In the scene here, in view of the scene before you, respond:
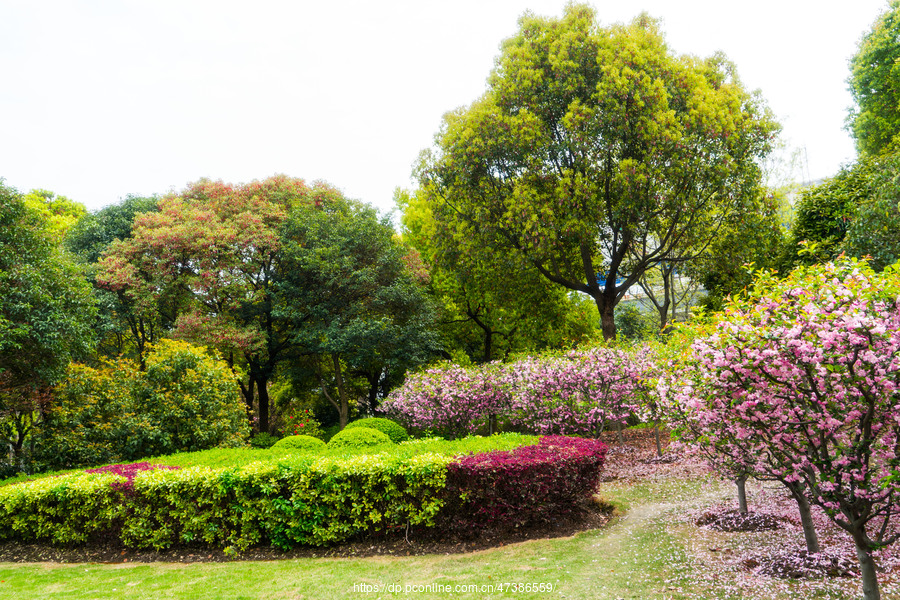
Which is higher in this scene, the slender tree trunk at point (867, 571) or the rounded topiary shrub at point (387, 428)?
the rounded topiary shrub at point (387, 428)

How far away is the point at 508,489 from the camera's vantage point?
22.3 feet

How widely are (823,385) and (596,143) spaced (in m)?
11.9

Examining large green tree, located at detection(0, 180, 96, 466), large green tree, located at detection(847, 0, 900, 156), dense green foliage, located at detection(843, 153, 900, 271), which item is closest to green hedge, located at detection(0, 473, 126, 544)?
large green tree, located at detection(0, 180, 96, 466)

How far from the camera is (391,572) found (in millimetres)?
5871

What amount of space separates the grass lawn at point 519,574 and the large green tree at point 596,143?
9047mm

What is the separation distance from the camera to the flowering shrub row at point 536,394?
11500mm

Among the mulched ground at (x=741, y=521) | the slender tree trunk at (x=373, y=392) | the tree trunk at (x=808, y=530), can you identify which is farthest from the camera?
the slender tree trunk at (x=373, y=392)

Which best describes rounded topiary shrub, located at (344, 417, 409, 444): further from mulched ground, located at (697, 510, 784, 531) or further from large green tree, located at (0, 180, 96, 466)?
mulched ground, located at (697, 510, 784, 531)

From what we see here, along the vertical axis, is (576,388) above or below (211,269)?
below

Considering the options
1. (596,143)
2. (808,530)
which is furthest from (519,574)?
(596,143)

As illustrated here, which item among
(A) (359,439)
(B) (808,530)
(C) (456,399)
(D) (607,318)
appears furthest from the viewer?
(D) (607,318)

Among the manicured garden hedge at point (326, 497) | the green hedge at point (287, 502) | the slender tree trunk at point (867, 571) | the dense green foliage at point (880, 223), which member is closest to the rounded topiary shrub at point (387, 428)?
the manicured garden hedge at point (326, 497)

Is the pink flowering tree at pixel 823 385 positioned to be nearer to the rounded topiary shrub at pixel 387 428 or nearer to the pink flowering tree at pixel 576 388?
the pink flowering tree at pixel 576 388

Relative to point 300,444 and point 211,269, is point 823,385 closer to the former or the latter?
point 300,444
